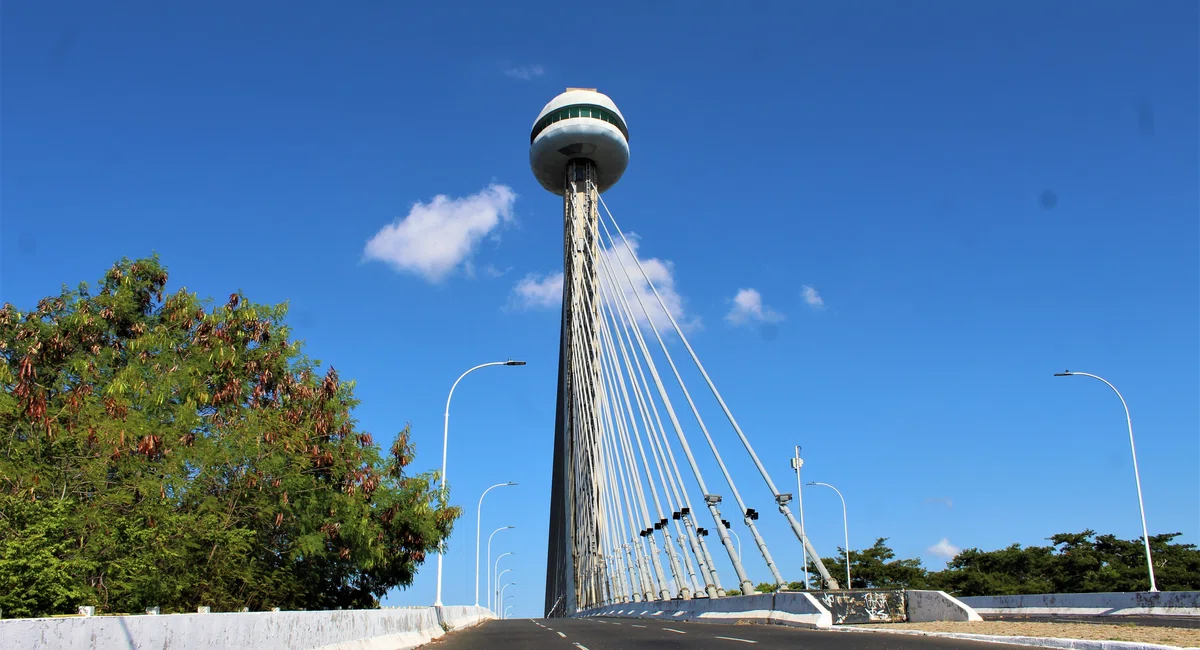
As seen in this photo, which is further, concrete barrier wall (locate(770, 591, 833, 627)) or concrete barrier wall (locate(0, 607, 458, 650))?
concrete barrier wall (locate(770, 591, 833, 627))

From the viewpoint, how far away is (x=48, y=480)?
18.3m

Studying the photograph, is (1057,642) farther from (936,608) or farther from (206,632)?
(206,632)

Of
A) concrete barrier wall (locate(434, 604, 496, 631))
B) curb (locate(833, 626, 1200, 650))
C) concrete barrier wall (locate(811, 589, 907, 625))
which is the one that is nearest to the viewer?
curb (locate(833, 626, 1200, 650))

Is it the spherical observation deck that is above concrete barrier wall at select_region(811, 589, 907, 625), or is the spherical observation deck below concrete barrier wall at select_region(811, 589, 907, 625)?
above

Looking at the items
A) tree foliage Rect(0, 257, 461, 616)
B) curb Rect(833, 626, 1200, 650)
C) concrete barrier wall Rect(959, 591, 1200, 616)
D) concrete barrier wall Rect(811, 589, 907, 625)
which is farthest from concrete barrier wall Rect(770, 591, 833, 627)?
tree foliage Rect(0, 257, 461, 616)

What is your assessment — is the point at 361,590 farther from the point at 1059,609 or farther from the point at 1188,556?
the point at 1188,556

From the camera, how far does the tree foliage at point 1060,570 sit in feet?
158

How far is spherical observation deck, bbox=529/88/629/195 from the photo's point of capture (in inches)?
1880

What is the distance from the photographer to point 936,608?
850 inches

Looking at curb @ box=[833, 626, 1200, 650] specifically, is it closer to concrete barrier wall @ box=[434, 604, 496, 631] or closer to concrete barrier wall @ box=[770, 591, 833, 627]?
concrete barrier wall @ box=[770, 591, 833, 627]

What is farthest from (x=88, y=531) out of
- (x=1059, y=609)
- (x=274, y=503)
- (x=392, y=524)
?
(x=1059, y=609)

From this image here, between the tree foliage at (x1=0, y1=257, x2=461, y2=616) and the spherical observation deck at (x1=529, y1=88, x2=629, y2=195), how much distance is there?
77.3 feet

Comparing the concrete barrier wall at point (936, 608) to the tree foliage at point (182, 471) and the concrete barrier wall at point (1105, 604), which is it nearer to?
the concrete barrier wall at point (1105, 604)

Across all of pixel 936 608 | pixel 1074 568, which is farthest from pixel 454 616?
pixel 1074 568
